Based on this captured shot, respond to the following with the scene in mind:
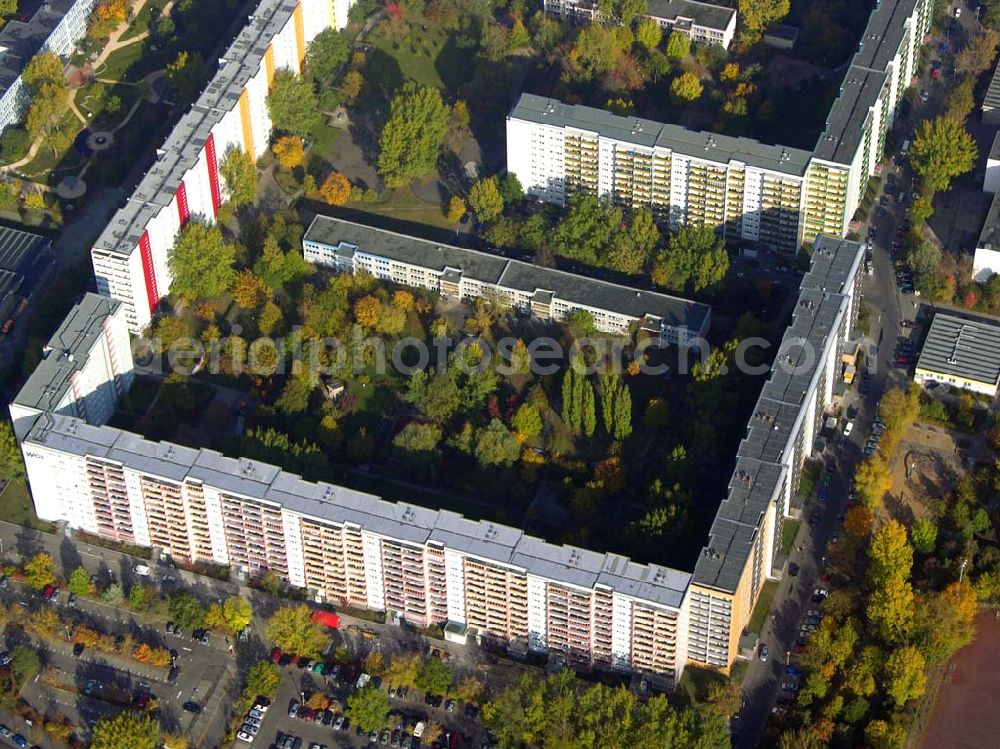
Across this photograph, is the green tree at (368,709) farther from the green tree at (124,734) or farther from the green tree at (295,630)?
the green tree at (124,734)

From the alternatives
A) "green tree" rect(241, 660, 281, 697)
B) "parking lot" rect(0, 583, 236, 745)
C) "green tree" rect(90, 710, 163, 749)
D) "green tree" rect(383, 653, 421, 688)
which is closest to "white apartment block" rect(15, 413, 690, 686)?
"green tree" rect(383, 653, 421, 688)

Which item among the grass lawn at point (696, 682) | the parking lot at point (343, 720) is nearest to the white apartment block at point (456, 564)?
the grass lawn at point (696, 682)

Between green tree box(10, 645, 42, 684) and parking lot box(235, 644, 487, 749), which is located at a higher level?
green tree box(10, 645, 42, 684)

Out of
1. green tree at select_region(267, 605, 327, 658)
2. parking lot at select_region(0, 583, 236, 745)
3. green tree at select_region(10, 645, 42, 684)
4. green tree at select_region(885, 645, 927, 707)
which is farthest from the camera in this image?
green tree at select_region(267, 605, 327, 658)

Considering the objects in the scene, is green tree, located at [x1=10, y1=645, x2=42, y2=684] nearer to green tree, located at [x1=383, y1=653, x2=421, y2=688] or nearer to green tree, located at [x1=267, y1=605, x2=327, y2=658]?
green tree, located at [x1=267, y1=605, x2=327, y2=658]

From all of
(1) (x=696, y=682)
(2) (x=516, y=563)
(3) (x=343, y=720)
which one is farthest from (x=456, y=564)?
(1) (x=696, y=682)

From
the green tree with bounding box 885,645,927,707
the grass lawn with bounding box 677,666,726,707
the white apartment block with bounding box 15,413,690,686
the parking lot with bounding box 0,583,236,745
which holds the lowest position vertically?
the parking lot with bounding box 0,583,236,745

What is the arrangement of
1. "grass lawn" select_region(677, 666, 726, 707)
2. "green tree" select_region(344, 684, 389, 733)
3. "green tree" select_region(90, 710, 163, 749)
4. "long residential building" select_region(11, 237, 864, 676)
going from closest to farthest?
1. "green tree" select_region(90, 710, 163, 749)
2. "long residential building" select_region(11, 237, 864, 676)
3. "green tree" select_region(344, 684, 389, 733)
4. "grass lawn" select_region(677, 666, 726, 707)

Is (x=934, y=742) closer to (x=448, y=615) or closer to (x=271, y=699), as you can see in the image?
(x=448, y=615)
